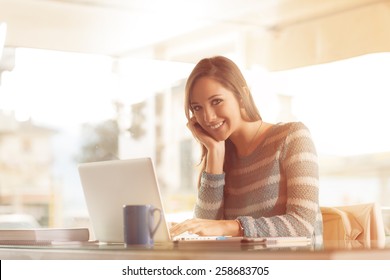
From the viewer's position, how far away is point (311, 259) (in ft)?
3.52

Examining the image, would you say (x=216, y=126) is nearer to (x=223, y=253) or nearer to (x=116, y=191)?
(x=116, y=191)

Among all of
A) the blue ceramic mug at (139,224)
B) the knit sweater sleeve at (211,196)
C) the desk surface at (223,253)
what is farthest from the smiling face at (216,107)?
the desk surface at (223,253)

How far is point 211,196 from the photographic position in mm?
2088

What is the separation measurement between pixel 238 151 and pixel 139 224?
2.73 ft

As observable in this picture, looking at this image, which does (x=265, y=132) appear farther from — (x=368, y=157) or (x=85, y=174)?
(x=368, y=157)

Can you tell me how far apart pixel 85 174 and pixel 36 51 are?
3.64m

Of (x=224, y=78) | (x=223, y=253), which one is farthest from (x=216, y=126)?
(x=223, y=253)

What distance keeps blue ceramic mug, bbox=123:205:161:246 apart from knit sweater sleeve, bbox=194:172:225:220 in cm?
69

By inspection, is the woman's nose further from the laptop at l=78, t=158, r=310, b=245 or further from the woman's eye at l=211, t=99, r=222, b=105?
the laptop at l=78, t=158, r=310, b=245

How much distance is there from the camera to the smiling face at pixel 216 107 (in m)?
2.14

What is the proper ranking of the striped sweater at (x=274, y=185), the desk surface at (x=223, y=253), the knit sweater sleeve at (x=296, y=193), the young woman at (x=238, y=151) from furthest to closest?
the young woman at (x=238, y=151), the striped sweater at (x=274, y=185), the knit sweater sleeve at (x=296, y=193), the desk surface at (x=223, y=253)

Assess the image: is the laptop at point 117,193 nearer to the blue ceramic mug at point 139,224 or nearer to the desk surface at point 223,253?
the blue ceramic mug at point 139,224

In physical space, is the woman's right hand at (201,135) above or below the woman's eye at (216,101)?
below
